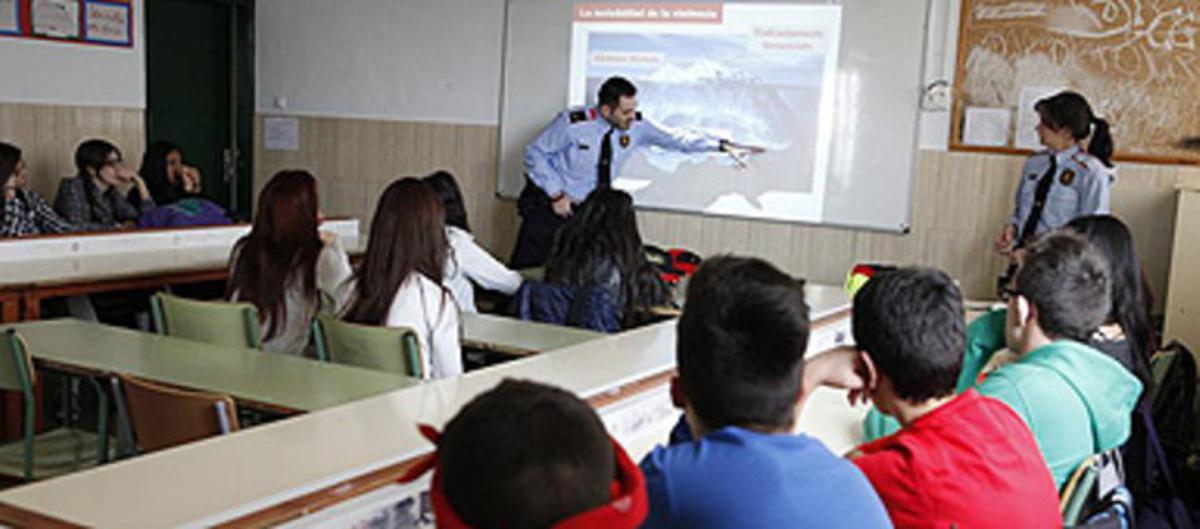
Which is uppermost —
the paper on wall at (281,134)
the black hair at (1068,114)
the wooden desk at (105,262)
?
the black hair at (1068,114)

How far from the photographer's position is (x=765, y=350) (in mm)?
1390

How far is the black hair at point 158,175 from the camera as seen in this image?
6.85m

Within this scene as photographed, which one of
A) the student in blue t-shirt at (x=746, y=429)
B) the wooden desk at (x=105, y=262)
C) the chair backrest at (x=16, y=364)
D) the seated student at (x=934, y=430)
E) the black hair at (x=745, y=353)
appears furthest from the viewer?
the wooden desk at (x=105, y=262)

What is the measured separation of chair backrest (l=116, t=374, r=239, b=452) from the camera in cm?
218

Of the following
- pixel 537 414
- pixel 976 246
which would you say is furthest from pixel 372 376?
pixel 976 246

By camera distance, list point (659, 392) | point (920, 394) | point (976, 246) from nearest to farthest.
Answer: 1. point (920, 394)
2. point (659, 392)
3. point (976, 246)

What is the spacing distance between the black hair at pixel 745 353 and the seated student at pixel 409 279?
1.77 metres

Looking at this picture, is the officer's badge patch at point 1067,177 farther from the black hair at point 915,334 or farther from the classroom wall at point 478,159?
the black hair at point 915,334

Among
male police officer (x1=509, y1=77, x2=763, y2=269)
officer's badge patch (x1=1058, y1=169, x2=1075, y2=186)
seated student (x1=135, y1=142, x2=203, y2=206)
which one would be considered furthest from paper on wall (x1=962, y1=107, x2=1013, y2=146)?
seated student (x1=135, y1=142, x2=203, y2=206)

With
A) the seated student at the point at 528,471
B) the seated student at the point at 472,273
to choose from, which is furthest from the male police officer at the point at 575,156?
the seated student at the point at 528,471

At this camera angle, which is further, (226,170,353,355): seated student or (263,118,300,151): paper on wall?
(263,118,300,151): paper on wall

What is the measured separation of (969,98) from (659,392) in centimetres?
413

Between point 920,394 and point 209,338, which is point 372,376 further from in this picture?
point 920,394

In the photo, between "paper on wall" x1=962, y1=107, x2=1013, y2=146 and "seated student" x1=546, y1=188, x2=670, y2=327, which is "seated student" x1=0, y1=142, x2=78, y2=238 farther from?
"paper on wall" x1=962, y1=107, x2=1013, y2=146
